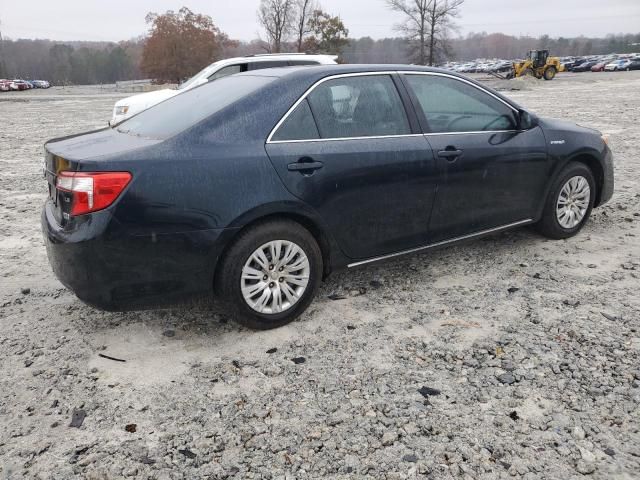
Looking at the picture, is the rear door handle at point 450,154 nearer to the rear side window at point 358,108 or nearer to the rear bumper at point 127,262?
the rear side window at point 358,108

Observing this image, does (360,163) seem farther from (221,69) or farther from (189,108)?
(221,69)

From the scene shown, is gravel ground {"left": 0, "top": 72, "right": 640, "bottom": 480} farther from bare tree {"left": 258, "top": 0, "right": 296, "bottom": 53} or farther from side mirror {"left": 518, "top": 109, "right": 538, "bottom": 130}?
bare tree {"left": 258, "top": 0, "right": 296, "bottom": 53}

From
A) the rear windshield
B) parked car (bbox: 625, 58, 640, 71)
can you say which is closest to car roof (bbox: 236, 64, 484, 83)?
the rear windshield

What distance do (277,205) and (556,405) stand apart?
73.3 inches

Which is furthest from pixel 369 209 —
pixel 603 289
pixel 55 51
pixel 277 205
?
pixel 55 51

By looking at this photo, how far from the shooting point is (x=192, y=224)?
121 inches

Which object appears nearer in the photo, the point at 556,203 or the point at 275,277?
the point at 275,277

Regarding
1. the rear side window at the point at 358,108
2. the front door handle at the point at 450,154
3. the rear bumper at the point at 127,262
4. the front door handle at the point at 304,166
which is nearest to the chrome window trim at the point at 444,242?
the front door handle at the point at 450,154

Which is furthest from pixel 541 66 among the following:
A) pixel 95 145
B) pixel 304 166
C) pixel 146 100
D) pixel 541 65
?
pixel 95 145

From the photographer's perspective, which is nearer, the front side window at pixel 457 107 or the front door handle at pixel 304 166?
the front door handle at pixel 304 166

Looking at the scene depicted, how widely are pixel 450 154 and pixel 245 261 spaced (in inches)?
68.5

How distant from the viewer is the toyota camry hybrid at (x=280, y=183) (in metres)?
2.99

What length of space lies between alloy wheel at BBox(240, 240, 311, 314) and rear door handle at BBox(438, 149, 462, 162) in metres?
1.30

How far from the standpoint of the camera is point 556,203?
4.79 m
